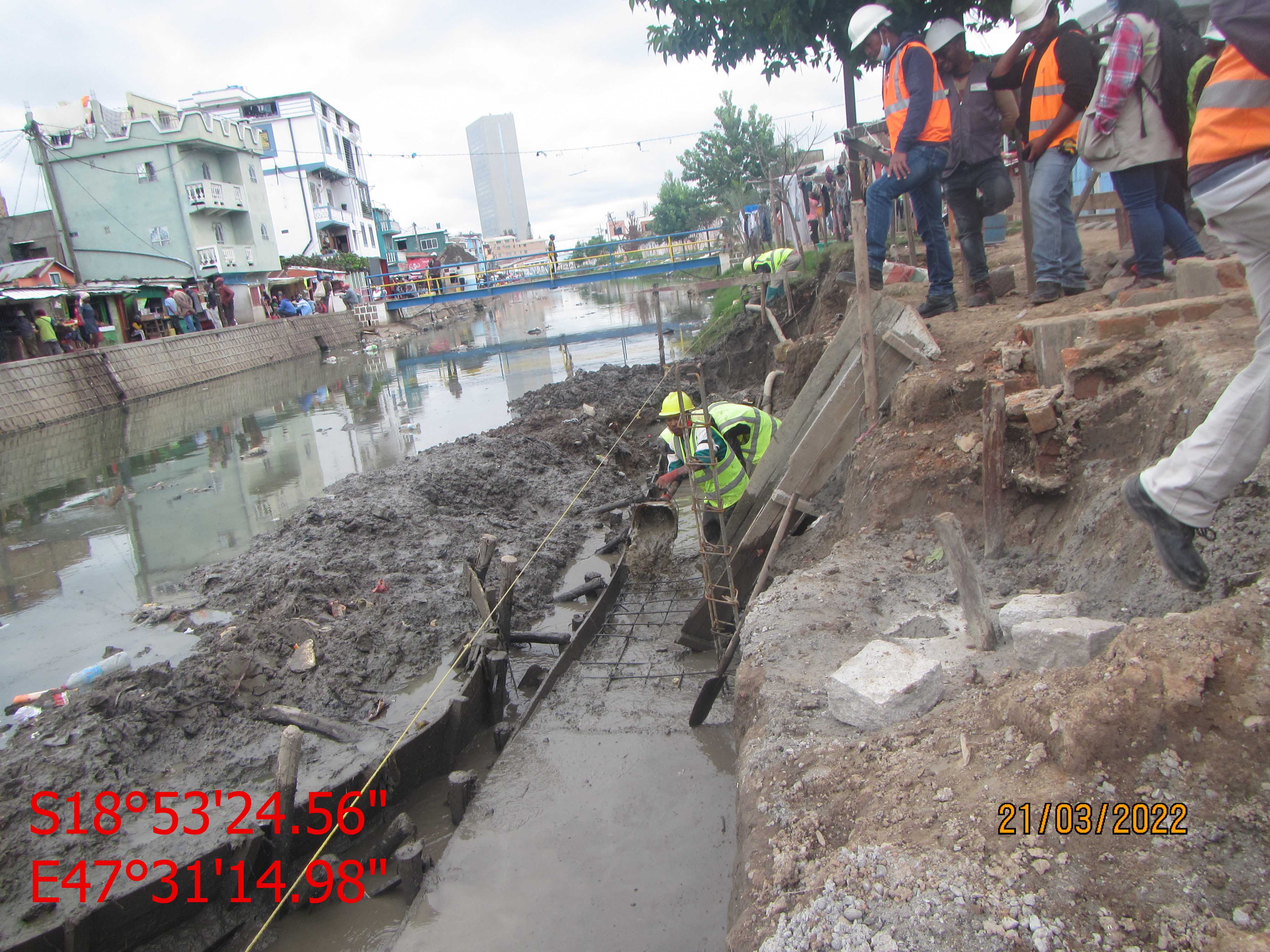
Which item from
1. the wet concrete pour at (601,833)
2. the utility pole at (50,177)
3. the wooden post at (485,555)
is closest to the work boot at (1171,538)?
the wet concrete pour at (601,833)

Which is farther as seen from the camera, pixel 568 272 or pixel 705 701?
pixel 568 272

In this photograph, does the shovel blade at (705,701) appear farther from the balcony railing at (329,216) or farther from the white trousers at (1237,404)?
the balcony railing at (329,216)

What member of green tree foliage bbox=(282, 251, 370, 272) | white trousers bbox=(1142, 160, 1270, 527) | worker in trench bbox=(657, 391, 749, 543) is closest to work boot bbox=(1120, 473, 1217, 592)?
white trousers bbox=(1142, 160, 1270, 527)

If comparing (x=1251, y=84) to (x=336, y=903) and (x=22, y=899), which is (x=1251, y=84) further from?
(x=22, y=899)

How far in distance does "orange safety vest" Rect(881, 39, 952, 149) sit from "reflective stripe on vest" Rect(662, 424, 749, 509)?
269 centimetres

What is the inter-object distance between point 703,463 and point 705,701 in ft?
6.44

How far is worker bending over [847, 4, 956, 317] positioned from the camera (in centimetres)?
546

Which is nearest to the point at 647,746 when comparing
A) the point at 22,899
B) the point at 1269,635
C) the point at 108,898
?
the point at 108,898

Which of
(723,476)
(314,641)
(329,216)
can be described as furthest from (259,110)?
(723,476)

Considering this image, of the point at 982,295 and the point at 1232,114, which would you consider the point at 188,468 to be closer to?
the point at 982,295

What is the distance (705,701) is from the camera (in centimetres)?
527

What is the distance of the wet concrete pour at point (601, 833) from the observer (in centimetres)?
386

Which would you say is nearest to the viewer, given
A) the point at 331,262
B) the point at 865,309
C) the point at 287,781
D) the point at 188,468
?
the point at 287,781

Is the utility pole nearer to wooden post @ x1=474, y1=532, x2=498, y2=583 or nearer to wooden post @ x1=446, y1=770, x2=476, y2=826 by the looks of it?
wooden post @ x1=474, y1=532, x2=498, y2=583
